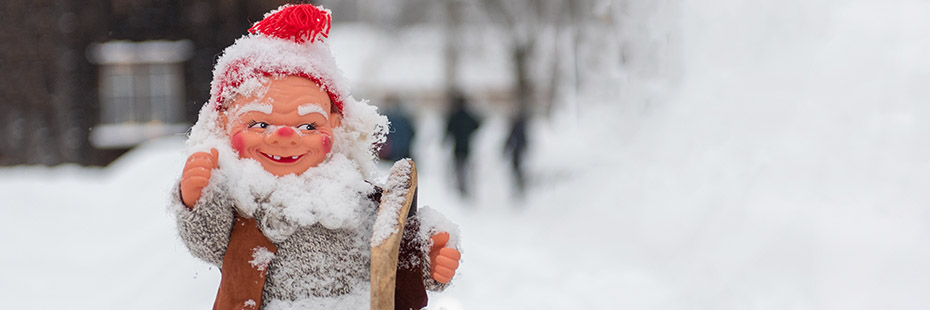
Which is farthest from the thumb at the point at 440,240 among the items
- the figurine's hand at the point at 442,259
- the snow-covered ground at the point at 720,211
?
the snow-covered ground at the point at 720,211

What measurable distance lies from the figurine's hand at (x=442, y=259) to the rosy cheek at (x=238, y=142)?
595 mm

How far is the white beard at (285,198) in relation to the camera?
82.6 inches

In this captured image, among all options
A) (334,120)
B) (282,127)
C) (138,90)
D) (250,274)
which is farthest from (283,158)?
(138,90)

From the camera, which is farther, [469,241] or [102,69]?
[102,69]

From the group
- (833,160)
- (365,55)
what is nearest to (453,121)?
(833,160)

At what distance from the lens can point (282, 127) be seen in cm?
215

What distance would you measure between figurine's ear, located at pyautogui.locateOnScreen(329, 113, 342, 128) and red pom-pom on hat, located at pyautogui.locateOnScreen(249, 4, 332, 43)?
0.23 meters

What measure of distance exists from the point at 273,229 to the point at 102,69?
11.1 m

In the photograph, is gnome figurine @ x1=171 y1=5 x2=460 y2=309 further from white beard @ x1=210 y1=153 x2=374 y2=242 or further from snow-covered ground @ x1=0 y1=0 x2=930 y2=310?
snow-covered ground @ x1=0 y1=0 x2=930 y2=310

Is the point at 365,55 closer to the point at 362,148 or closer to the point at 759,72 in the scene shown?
the point at 759,72

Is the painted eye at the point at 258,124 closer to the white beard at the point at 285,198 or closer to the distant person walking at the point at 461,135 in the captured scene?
the white beard at the point at 285,198

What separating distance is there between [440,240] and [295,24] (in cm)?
76

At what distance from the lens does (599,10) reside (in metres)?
11.2

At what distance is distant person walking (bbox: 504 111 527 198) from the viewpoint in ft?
31.8
